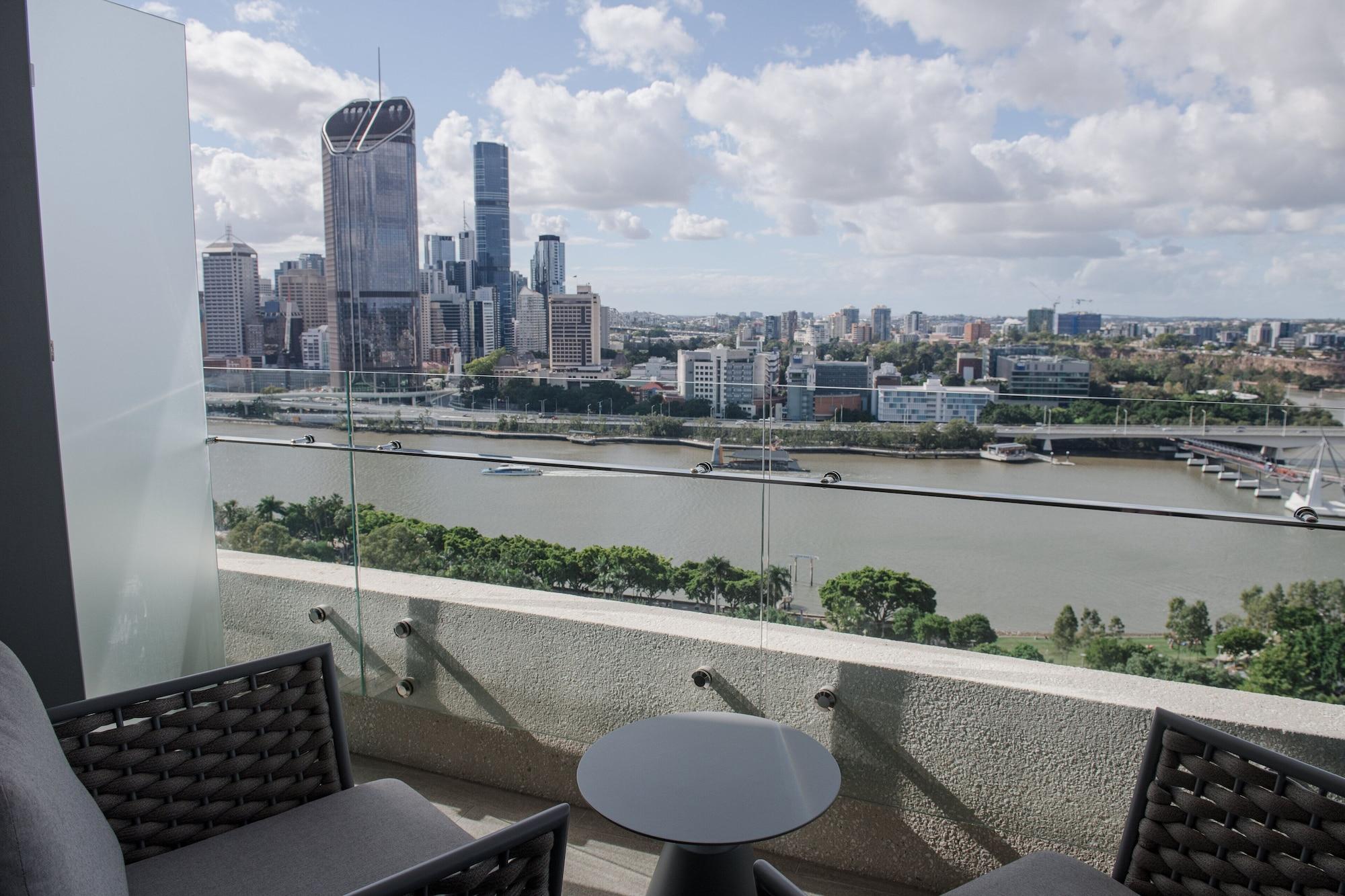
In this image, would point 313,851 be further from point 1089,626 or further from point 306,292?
point 306,292

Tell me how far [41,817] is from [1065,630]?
2.45m

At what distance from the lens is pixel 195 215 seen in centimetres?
238

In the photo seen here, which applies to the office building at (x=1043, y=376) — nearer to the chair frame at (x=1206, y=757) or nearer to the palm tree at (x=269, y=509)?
the chair frame at (x=1206, y=757)

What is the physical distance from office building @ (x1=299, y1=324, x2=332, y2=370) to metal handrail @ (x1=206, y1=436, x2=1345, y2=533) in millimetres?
10066

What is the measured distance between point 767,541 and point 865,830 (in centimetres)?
85

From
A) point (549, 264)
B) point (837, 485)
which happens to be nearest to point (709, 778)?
point (837, 485)

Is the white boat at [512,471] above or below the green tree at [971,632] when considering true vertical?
above

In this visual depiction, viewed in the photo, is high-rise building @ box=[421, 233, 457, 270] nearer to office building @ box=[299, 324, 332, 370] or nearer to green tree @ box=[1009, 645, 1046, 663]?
office building @ box=[299, 324, 332, 370]

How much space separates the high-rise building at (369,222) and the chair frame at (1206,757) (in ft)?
50.0

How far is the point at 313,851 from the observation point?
4.85 ft

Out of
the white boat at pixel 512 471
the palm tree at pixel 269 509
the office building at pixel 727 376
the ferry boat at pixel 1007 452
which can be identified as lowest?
the palm tree at pixel 269 509

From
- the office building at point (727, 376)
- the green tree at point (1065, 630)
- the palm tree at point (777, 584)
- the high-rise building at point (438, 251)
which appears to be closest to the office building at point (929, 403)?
the office building at point (727, 376)

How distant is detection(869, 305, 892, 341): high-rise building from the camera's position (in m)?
3.44

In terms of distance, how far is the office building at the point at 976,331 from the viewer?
3268 mm
